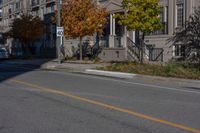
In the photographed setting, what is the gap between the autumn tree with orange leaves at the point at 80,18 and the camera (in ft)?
112

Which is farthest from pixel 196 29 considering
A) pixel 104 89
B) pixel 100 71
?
pixel 104 89

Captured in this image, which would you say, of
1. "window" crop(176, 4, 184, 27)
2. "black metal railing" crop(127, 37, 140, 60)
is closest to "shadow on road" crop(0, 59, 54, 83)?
Answer: "black metal railing" crop(127, 37, 140, 60)

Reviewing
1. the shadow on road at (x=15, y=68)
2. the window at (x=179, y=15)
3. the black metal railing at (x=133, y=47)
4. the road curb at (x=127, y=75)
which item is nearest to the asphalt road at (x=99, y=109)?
the road curb at (x=127, y=75)

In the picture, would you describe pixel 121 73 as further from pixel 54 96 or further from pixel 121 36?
pixel 121 36

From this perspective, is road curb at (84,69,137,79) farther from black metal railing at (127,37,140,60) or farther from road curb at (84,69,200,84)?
black metal railing at (127,37,140,60)

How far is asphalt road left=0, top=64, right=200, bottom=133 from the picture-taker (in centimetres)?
855

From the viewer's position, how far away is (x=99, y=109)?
35.5ft

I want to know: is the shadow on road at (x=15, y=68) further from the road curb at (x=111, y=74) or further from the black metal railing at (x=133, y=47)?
the black metal railing at (x=133, y=47)

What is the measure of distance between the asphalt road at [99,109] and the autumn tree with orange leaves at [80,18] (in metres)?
18.2

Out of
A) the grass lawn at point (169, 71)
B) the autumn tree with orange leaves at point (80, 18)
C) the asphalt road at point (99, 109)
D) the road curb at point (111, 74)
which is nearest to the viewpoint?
the asphalt road at point (99, 109)

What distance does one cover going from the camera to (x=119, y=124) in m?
8.84

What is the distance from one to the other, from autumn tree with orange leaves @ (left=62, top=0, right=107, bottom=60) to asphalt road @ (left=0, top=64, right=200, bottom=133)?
59.6 ft

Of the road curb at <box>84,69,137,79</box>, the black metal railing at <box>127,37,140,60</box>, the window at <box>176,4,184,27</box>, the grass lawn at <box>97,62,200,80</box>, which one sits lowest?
the road curb at <box>84,69,137,79</box>

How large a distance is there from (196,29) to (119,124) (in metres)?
21.5
